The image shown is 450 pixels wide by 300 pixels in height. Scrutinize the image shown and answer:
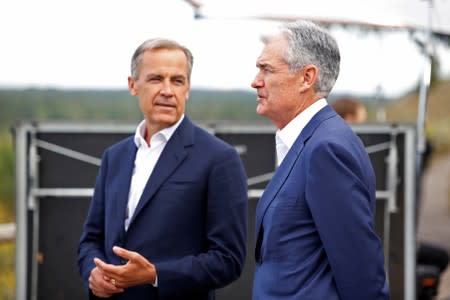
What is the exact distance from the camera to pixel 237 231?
11.0 ft

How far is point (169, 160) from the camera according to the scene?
3338 mm

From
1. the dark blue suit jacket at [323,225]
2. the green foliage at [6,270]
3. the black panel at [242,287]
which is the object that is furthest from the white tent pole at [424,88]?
the green foliage at [6,270]

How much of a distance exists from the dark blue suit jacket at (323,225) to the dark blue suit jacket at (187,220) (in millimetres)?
529

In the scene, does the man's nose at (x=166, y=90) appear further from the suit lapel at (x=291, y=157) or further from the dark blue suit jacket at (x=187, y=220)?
the suit lapel at (x=291, y=157)

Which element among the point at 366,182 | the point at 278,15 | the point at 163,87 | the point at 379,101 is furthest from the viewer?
the point at 379,101

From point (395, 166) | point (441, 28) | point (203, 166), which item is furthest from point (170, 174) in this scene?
point (441, 28)

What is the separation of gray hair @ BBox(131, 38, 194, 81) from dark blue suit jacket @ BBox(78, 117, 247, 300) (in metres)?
0.29

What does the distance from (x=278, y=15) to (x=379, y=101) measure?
6.53ft

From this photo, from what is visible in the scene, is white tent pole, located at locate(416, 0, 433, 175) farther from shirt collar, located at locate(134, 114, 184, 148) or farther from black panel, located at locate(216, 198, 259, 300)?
shirt collar, located at locate(134, 114, 184, 148)

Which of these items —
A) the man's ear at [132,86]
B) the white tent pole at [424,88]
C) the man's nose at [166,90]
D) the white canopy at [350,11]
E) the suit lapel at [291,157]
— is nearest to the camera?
the suit lapel at [291,157]

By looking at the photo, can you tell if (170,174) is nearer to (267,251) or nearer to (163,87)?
(163,87)

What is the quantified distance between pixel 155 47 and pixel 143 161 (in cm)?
40

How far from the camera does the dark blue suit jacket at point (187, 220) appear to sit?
328 centimetres

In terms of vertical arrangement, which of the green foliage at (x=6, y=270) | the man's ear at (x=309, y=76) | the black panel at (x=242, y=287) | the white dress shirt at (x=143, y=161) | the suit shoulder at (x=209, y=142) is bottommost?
the green foliage at (x=6, y=270)
